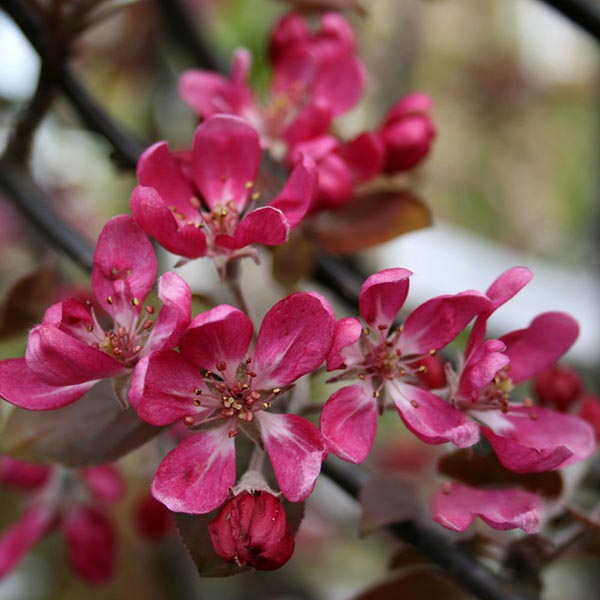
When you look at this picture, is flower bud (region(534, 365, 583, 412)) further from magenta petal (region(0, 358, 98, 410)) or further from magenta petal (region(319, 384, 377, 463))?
magenta petal (region(0, 358, 98, 410))

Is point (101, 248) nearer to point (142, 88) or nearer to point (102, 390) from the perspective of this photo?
point (102, 390)

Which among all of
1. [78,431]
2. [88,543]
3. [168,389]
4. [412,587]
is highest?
[168,389]

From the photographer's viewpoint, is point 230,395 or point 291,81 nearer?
point 230,395

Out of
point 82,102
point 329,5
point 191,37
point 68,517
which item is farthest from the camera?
point 191,37

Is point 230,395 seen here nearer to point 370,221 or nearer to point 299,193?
point 299,193

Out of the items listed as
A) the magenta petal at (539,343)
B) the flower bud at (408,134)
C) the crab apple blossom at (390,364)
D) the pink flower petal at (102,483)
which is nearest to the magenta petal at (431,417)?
the crab apple blossom at (390,364)

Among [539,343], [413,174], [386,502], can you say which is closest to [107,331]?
[386,502]

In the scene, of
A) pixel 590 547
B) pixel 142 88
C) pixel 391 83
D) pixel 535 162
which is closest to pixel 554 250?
pixel 535 162
